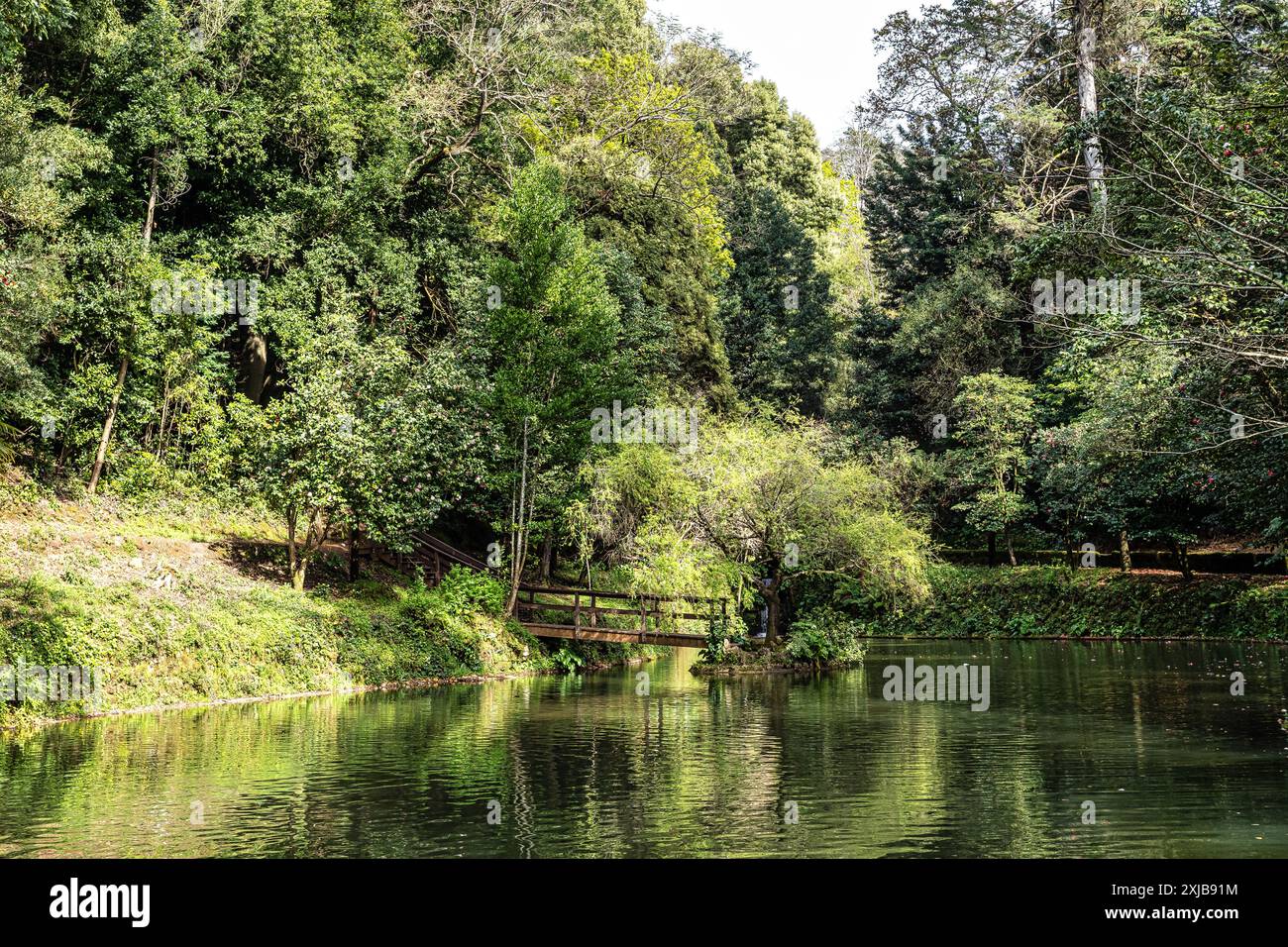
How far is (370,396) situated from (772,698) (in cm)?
1288

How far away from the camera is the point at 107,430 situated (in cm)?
2800

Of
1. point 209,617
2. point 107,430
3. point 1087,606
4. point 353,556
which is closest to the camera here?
point 209,617

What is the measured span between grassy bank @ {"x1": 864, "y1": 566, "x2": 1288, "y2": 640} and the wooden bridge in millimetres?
8372

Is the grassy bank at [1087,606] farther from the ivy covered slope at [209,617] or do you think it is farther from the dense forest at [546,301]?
the ivy covered slope at [209,617]

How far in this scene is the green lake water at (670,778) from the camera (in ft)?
32.6

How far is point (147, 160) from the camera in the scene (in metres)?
30.1

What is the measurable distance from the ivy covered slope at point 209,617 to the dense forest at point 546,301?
5.69 feet

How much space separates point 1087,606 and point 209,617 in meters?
30.2
